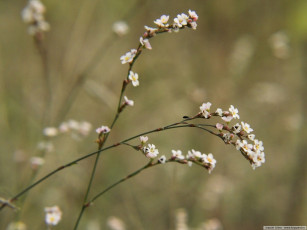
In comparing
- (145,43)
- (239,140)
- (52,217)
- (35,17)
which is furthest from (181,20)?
(35,17)

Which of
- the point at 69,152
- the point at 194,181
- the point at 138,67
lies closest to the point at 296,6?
→ the point at 138,67

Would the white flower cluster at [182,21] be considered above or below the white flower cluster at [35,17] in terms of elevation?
below

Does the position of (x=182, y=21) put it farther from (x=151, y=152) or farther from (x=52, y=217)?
(x=52, y=217)

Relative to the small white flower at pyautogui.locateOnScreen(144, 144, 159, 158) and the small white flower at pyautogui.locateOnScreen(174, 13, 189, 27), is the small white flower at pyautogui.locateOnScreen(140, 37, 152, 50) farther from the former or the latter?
the small white flower at pyautogui.locateOnScreen(144, 144, 159, 158)

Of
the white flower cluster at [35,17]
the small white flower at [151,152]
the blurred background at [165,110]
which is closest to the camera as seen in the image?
the small white flower at [151,152]

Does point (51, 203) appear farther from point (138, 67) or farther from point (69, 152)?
point (138, 67)

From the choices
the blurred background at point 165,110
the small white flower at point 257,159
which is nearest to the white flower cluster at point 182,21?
the small white flower at point 257,159

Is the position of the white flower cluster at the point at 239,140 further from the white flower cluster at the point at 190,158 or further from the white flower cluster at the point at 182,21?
the white flower cluster at the point at 182,21

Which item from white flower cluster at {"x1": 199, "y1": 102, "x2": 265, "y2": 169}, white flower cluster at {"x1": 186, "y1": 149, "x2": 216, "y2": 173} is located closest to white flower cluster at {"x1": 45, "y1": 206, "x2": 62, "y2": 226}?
white flower cluster at {"x1": 186, "y1": 149, "x2": 216, "y2": 173}

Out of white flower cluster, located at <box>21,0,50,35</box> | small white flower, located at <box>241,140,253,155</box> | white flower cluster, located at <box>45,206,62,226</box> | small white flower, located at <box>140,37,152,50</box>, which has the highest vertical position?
white flower cluster, located at <box>21,0,50,35</box>
